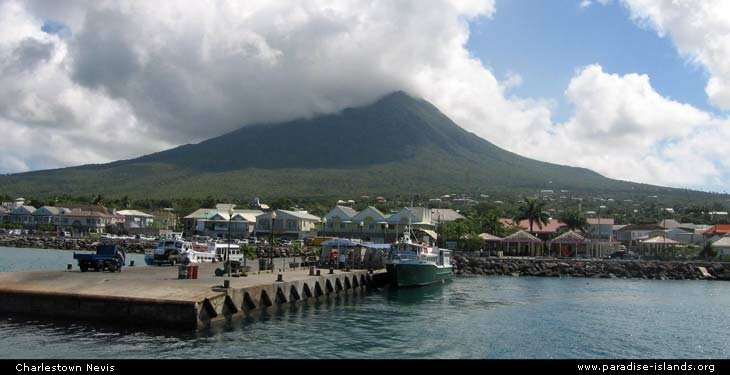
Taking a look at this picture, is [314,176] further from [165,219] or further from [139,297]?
[139,297]

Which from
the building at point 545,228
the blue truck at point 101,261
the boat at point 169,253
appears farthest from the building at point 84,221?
the blue truck at point 101,261

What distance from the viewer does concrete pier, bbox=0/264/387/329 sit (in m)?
21.9

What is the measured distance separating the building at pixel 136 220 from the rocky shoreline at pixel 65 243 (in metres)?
24.8

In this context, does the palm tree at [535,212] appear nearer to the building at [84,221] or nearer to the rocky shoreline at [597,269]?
the rocky shoreline at [597,269]

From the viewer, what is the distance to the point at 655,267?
67.4m

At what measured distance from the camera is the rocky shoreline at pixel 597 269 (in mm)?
65438

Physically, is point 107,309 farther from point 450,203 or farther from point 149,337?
point 450,203

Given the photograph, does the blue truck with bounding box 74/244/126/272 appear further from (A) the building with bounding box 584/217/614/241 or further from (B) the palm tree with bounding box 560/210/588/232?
(A) the building with bounding box 584/217/614/241

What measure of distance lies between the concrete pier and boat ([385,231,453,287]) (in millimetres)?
13848

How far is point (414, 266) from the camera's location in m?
44.1

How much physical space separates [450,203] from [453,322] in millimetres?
114306

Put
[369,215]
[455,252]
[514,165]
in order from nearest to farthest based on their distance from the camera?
[455,252] → [369,215] → [514,165]
